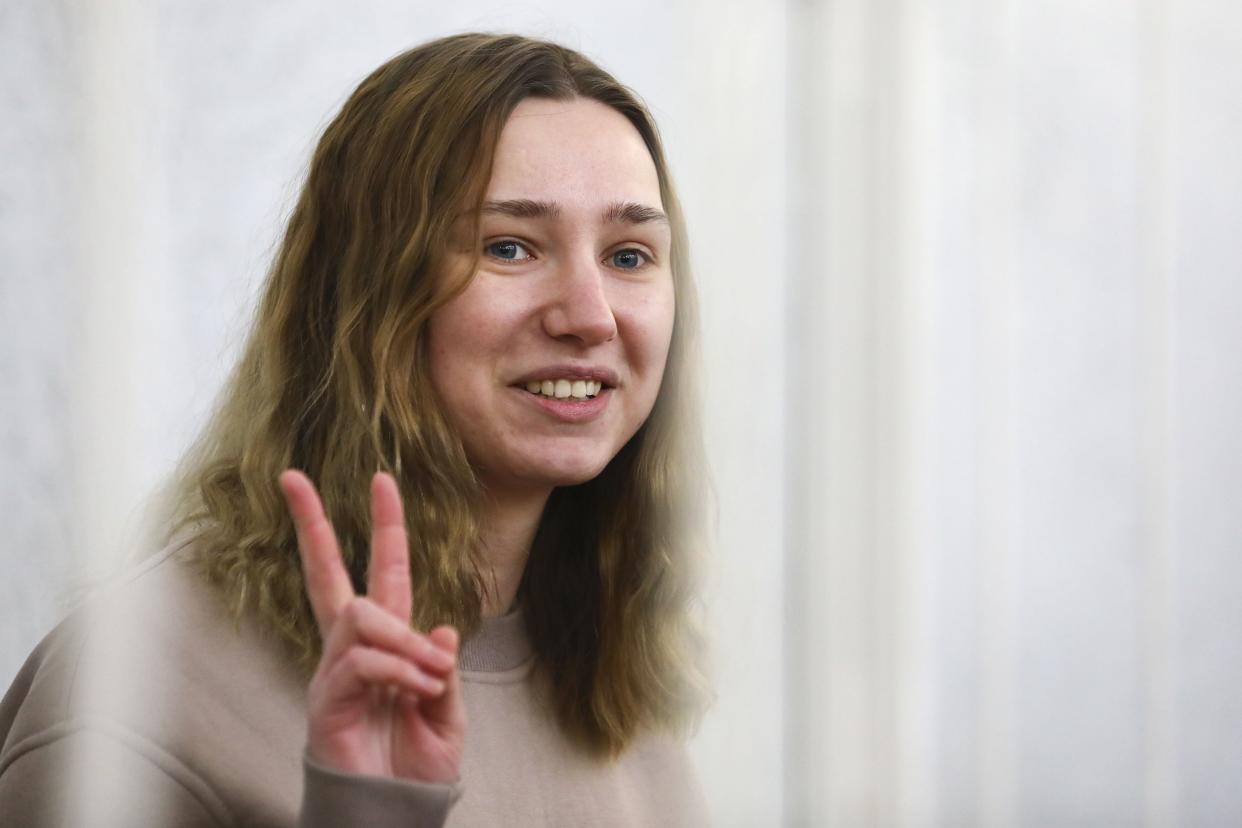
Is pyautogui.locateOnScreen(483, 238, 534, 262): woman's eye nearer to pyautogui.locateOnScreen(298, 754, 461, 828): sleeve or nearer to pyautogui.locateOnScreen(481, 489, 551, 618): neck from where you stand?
pyautogui.locateOnScreen(481, 489, 551, 618): neck

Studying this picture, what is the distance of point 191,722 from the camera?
0.98 m

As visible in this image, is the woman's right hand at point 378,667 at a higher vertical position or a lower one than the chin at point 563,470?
lower

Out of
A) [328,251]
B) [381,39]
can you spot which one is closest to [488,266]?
[328,251]

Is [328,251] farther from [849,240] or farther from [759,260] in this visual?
[849,240]

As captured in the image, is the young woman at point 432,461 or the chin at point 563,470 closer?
the young woman at point 432,461

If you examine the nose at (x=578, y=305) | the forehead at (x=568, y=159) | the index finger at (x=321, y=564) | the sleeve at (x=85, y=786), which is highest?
the forehead at (x=568, y=159)

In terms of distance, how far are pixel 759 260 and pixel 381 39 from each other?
48cm

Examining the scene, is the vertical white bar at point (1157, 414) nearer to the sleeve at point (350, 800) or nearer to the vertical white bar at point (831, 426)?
the vertical white bar at point (831, 426)

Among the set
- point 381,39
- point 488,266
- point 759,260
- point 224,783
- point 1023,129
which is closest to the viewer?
point 224,783

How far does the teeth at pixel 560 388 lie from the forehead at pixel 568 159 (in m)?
0.14

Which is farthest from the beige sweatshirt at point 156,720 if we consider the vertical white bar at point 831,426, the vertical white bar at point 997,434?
the vertical white bar at point 997,434

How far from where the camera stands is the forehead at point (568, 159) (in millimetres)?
1089

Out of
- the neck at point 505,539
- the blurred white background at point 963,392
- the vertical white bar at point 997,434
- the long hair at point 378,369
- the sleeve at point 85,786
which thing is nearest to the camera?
the sleeve at point 85,786

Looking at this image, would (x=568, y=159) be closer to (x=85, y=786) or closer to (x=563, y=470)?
(x=563, y=470)
